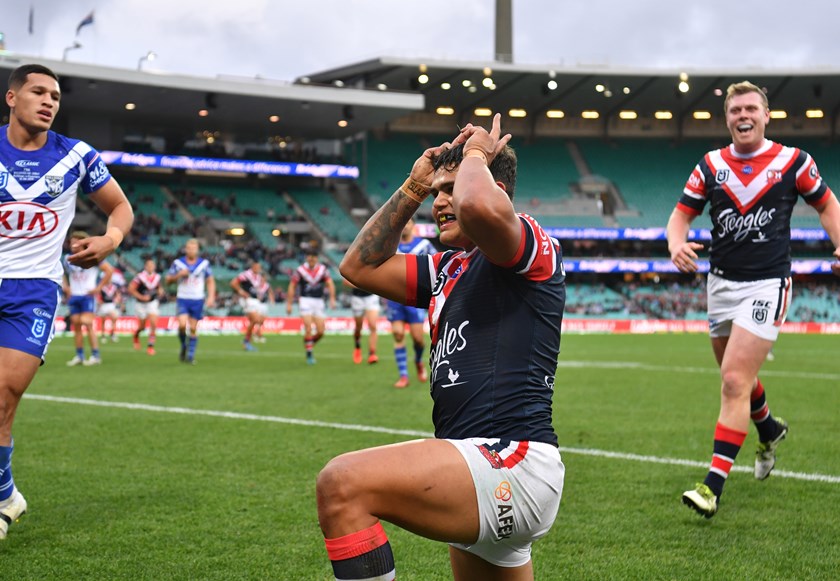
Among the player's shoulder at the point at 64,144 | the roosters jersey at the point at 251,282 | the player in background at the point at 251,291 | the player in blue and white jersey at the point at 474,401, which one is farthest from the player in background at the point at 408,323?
the player in blue and white jersey at the point at 474,401

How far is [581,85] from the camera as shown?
51031 mm

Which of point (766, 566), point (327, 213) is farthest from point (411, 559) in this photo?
point (327, 213)

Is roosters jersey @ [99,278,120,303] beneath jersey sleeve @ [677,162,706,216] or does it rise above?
beneath

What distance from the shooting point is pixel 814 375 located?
15000 mm

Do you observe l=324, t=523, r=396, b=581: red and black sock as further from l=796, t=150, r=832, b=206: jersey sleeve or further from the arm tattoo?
l=796, t=150, r=832, b=206: jersey sleeve

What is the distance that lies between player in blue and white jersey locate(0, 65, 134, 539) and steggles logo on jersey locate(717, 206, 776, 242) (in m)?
3.77

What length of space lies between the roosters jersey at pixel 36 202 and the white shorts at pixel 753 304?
403 cm

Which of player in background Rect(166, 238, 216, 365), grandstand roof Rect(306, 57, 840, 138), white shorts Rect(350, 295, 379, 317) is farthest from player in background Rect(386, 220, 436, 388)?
grandstand roof Rect(306, 57, 840, 138)

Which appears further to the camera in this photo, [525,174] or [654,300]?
[525,174]

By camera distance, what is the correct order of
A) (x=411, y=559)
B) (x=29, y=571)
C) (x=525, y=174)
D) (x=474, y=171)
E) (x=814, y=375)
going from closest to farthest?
(x=474, y=171), (x=29, y=571), (x=411, y=559), (x=814, y=375), (x=525, y=174)

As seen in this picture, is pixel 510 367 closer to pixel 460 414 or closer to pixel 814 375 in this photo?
pixel 460 414

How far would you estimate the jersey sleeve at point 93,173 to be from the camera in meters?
5.01

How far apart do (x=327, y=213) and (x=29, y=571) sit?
4616 cm

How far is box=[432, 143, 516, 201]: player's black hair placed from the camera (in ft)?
9.17
